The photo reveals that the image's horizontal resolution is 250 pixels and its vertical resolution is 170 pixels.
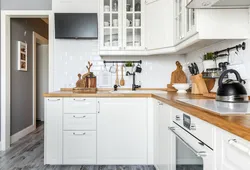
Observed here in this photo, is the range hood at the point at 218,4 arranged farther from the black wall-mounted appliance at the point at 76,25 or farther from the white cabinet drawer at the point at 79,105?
the black wall-mounted appliance at the point at 76,25

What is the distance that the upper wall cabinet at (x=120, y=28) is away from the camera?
2.84 meters

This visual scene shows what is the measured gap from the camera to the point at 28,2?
10.4ft

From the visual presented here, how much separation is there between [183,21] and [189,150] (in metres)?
1.37

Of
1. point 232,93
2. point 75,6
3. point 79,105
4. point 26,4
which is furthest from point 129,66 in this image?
point 232,93

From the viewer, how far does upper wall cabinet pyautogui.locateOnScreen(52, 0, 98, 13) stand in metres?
3.00

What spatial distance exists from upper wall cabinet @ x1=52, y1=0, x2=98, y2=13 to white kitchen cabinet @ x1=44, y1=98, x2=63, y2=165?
1326 mm

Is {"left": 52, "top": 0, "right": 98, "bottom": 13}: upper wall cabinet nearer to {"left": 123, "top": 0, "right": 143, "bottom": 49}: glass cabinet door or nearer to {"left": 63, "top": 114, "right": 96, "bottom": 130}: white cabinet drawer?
{"left": 123, "top": 0, "right": 143, "bottom": 49}: glass cabinet door

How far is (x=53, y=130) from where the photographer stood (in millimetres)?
2432

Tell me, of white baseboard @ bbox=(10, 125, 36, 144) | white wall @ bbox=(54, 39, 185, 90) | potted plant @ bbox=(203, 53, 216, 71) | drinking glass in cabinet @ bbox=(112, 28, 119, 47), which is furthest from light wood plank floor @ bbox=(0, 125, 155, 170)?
drinking glass in cabinet @ bbox=(112, 28, 119, 47)

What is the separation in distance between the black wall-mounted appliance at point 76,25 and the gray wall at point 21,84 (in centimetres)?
105

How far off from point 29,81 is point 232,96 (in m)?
3.70

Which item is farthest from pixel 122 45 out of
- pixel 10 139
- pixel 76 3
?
pixel 10 139

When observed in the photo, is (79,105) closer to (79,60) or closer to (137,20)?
(79,60)

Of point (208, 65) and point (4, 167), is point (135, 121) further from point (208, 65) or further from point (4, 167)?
point (4, 167)
